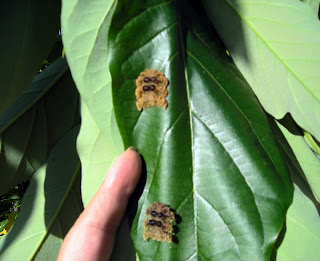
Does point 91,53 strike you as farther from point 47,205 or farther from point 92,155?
point 47,205

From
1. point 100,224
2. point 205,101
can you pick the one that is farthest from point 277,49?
point 100,224

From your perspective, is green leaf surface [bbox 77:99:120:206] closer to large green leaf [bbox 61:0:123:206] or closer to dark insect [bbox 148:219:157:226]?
large green leaf [bbox 61:0:123:206]

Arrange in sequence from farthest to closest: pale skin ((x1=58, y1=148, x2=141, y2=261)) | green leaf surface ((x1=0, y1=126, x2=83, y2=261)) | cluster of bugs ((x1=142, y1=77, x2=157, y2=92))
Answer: green leaf surface ((x1=0, y1=126, x2=83, y2=261)), pale skin ((x1=58, y1=148, x2=141, y2=261)), cluster of bugs ((x1=142, y1=77, x2=157, y2=92))

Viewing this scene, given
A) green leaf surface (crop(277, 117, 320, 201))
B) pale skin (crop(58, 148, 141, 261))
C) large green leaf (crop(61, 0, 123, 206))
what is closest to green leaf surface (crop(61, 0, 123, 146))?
large green leaf (crop(61, 0, 123, 206))

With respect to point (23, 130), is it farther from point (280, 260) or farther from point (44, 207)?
point (280, 260)

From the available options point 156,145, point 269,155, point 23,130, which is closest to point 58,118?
point 23,130

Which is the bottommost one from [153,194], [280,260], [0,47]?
[280,260]

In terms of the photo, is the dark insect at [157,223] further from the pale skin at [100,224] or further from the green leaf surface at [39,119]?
the green leaf surface at [39,119]
